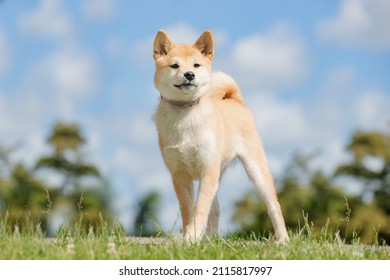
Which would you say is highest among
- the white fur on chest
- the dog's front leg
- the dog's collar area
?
the dog's collar area

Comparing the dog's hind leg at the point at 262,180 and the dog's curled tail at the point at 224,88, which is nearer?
the dog's hind leg at the point at 262,180

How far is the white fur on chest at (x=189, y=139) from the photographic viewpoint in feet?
20.7

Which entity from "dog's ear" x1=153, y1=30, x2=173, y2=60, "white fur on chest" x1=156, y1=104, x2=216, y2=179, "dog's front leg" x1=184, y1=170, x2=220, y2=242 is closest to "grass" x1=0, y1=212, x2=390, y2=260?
"dog's front leg" x1=184, y1=170, x2=220, y2=242

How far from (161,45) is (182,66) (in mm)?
398

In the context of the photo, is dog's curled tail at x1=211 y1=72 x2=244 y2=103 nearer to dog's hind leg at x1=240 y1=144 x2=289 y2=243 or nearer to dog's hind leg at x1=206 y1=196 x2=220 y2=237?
dog's hind leg at x1=240 y1=144 x2=289 y2=243

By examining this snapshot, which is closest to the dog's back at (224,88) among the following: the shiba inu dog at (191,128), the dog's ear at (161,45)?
the shiba inu dog at (191,128)

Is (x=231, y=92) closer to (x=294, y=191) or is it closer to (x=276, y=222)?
(x=276, y=222)

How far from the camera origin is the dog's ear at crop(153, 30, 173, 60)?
20.5 ft

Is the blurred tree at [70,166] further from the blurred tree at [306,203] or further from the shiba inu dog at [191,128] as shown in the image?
the shiba inu dog at [191,128]

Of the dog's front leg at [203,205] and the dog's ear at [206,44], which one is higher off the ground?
the dog's ear at [206,44]

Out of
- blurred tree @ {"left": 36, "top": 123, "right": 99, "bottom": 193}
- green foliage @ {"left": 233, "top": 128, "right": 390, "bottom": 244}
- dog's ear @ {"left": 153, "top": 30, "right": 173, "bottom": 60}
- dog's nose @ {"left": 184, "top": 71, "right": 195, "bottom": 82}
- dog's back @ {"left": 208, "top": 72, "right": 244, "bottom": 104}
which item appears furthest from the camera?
blurred tree @ {"left": 36, "top": 123, "right": 99, "bottom": 193}

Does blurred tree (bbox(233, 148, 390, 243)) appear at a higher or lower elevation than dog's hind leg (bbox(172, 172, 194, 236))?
lower

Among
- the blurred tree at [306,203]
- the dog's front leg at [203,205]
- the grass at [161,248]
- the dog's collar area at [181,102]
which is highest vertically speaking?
the dog's collar area at [181,102]
